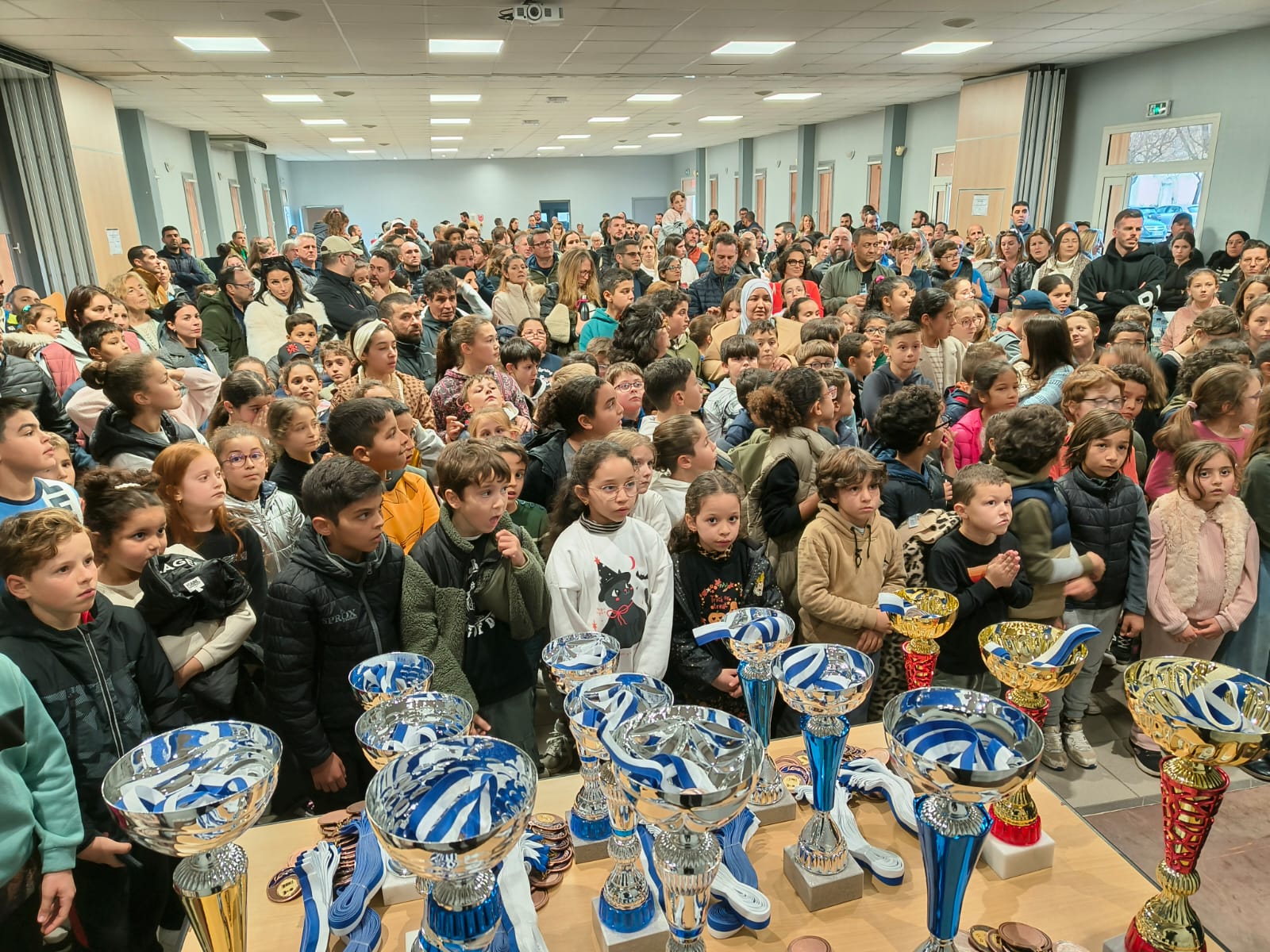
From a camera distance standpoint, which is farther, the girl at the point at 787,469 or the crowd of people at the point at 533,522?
the girl at the point at 787,469

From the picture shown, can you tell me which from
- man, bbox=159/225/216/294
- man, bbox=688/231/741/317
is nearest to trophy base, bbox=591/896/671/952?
man, bbox=688/231/741/317

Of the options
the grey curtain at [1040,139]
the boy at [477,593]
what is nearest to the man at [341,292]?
the boy at [477,593]

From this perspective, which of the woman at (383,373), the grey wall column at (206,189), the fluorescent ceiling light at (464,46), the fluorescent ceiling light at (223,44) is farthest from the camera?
the grey wall column at (206,189)

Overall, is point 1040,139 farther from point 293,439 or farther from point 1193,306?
point 293,439

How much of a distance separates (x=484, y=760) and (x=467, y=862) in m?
0.16

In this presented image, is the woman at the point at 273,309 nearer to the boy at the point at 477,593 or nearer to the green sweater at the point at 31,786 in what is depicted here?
the boy at the point at 477,593

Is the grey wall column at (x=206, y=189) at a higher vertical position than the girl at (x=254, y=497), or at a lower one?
higher

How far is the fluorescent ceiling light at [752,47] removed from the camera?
316 inches

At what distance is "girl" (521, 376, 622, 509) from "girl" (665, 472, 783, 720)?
67 centimetres

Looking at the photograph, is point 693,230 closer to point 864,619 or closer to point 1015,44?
point 1015,44

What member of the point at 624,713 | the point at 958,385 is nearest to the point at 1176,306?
the point at 958,385

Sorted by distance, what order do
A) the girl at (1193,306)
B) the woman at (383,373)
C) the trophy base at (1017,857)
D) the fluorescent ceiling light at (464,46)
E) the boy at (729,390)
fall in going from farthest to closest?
the fluorescent ceiling light at (464,46) < the girl at (1193,306) < the boy at (729,390) < the woman at (383,373) < the trophy base at (1017,857)

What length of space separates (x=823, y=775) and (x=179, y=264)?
29.8 feet

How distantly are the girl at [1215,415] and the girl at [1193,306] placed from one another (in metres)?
2.00
